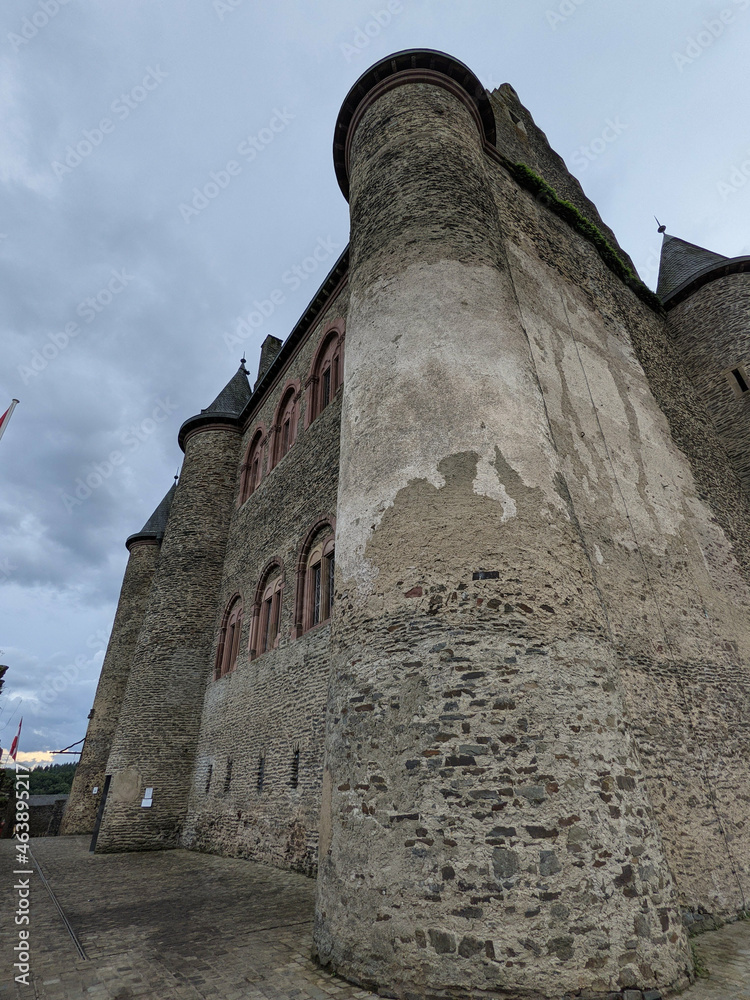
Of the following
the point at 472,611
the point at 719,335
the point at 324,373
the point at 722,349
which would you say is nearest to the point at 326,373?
the point at 324,373

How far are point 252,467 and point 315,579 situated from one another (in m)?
7.51

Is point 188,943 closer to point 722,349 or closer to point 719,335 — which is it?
point 722,349

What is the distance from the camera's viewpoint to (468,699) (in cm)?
482

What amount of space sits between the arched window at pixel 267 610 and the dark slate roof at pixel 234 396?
8300 millimetres

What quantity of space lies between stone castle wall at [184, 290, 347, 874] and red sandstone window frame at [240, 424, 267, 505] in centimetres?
64

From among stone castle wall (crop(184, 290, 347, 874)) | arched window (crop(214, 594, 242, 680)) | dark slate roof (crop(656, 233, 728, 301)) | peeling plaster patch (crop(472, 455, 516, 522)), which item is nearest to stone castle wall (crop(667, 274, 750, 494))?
dark slate roof (crop(656, 233, 728, 301))

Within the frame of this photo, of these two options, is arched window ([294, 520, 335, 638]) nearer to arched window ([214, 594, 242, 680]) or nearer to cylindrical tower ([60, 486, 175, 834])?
arched window ([214, 594, 242, 680])

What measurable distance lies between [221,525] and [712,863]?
14685 millimetres

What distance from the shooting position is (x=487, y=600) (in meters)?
5.25

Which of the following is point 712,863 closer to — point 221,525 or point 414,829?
point 414,829

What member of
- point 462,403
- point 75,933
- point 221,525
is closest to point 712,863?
point 462,403

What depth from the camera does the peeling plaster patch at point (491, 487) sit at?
571 cm

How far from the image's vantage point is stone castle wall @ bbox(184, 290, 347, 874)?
9.41 meters

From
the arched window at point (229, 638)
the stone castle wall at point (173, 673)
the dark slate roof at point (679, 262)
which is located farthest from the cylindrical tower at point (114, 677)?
the dark slate roof at point (679, 262)
